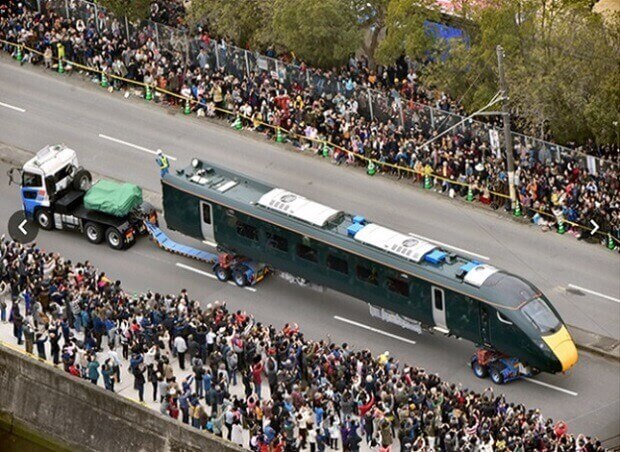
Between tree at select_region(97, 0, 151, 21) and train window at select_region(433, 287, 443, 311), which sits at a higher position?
tree at select_region(97, 0, 151, 21)

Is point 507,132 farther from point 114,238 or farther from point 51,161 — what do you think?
Answer: point 51,161

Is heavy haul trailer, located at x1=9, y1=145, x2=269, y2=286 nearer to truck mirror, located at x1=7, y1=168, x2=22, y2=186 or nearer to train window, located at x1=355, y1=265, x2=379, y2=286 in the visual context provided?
truck mirror, located at x1=7, y1=168, x2=22, y2=186

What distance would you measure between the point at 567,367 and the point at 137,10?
3007 cm

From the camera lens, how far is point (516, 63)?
207 ft

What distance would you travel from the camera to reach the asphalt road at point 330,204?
53.4m

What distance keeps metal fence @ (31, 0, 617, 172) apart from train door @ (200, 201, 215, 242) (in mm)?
11513

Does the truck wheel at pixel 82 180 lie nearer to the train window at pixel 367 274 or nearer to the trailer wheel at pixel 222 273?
the trailer wheel at pixel 222 273

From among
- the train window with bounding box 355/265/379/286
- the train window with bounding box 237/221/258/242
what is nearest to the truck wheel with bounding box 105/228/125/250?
the train window with bounding box 237/221/258/242

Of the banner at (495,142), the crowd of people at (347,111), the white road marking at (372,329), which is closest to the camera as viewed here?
the white road marking at (372,329)

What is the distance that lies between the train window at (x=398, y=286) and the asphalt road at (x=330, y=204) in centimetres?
204

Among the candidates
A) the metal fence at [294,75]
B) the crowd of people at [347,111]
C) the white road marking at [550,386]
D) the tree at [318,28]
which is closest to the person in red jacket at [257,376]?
the white road marking at [550,386]

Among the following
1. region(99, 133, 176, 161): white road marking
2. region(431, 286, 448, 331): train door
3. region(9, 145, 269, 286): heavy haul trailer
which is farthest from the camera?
region(99, 133, 176, 161): white road marking

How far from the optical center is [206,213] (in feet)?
190

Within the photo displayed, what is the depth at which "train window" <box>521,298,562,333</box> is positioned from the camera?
51625 mm
